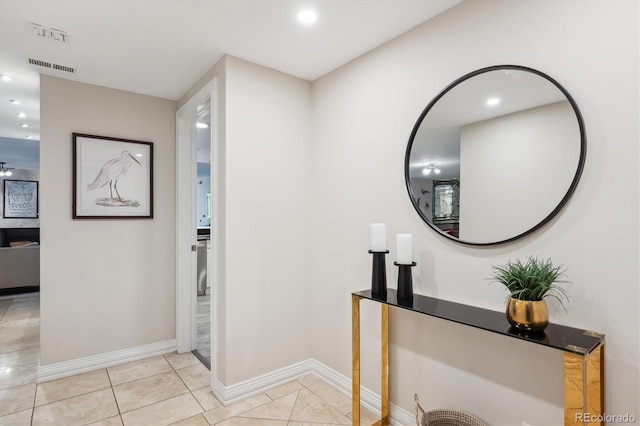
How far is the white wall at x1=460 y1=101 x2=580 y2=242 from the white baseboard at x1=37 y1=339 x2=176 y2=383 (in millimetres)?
2937

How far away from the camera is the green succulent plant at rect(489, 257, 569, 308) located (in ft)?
4.47

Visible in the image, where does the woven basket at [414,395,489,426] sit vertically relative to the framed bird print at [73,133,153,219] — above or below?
below

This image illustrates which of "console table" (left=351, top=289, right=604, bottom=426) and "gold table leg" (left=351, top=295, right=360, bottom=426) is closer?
"console table" (left=351, top=289, right=604, bottom=426)

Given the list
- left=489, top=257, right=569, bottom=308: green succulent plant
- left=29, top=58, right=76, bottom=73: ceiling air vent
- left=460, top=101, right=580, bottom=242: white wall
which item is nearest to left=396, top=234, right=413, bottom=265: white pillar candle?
left=460, top=101, right=580, bottom=242: white wall

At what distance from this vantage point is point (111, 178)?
10.2 feet

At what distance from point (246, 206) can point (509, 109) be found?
175 cm

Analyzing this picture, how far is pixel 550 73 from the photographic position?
59.9 inches

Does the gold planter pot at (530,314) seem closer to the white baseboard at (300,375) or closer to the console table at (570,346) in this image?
the console table at (570,346)

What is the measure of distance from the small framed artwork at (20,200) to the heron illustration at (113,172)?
5573mm

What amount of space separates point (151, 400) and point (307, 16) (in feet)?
8.97

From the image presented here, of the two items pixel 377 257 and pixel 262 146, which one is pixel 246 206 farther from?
pixel 377 257

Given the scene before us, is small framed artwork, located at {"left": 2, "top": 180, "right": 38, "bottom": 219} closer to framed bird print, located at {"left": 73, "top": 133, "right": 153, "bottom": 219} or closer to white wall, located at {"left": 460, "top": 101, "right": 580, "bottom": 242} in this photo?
framed bird print, located at {"left": 73, "top": 133, "right": 153, "bottom": 219}

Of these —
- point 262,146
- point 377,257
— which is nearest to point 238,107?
point 262,146

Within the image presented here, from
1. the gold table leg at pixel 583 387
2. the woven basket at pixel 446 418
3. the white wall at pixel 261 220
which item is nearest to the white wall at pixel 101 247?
the white wall at pixel 261 220
